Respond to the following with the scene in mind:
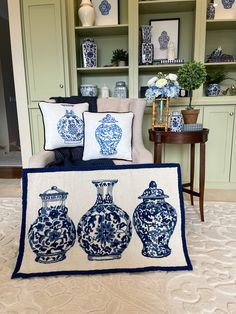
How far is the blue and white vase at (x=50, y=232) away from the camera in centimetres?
127

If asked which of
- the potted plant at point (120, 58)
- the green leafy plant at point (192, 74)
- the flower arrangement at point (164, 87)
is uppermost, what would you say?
the potted plant at point (120, 58)

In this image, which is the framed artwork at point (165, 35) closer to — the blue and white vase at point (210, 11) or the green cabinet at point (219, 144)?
the blue and white vase at point (210, 11)

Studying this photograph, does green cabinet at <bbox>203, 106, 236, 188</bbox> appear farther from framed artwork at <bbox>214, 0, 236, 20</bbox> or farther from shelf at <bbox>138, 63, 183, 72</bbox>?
framed artwork at <bbox>214, 0, 236, 20</bbox>

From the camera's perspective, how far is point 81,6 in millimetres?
2260

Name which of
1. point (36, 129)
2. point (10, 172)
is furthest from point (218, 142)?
point (10, 172)

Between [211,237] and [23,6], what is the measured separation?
253cm

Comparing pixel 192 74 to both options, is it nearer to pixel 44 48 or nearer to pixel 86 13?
pixel 86 13

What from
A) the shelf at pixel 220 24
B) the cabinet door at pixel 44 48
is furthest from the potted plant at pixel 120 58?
the shelf at pixel 220 24

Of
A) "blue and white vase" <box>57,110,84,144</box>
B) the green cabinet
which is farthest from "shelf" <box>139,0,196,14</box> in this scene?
"blue and white vase" <box>57,110,84,144</box>

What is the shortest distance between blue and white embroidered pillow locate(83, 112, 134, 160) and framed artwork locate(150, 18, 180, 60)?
1180 mm

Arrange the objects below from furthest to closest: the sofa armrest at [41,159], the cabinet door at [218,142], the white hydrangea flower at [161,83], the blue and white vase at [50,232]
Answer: the cabinet door at [218,142] < the white hydrangea flower at [161,83] < the sofa armrest at [41,159] < the blue and white vase at [50,232]

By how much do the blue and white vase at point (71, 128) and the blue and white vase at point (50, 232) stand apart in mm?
568

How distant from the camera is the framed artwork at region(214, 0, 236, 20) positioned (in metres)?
2.27

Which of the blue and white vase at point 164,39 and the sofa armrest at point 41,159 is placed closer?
the sofa armrest at point 41,159
